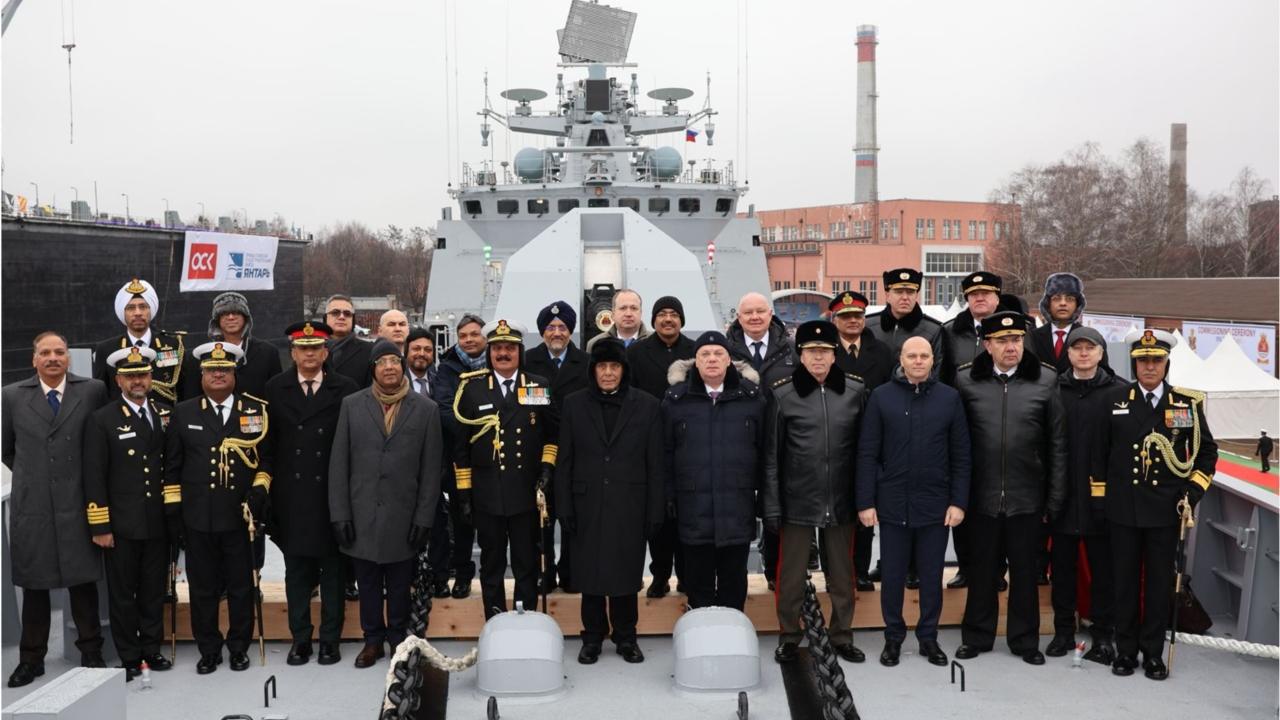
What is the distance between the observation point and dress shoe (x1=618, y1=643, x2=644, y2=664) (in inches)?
179

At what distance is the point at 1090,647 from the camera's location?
4.71m

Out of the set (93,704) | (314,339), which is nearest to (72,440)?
(314,339)

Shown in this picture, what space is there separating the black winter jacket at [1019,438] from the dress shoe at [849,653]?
884 mm

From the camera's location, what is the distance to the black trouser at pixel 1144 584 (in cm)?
439

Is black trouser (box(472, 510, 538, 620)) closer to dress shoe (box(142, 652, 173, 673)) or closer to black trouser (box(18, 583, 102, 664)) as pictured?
dress shoe (box(142, 652, 173, 673))

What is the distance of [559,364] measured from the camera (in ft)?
17.4

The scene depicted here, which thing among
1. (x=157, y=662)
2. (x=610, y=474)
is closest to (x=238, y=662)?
(x=157, y=662)

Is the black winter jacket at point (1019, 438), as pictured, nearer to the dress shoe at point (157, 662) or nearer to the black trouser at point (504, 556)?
the black trouser at point (504, 556)

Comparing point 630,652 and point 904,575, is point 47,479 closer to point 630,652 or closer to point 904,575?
point 630,652

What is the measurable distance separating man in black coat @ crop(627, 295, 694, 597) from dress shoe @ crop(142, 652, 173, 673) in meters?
2.30

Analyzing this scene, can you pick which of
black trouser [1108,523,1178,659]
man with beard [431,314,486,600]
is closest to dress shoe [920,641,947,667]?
black trouser [1108,523,1178,659]

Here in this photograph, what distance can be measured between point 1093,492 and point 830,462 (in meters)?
1.20

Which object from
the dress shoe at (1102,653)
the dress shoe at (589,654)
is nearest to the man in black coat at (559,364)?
the dress shoe at (589,654)

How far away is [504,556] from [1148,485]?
2994 millimetres
